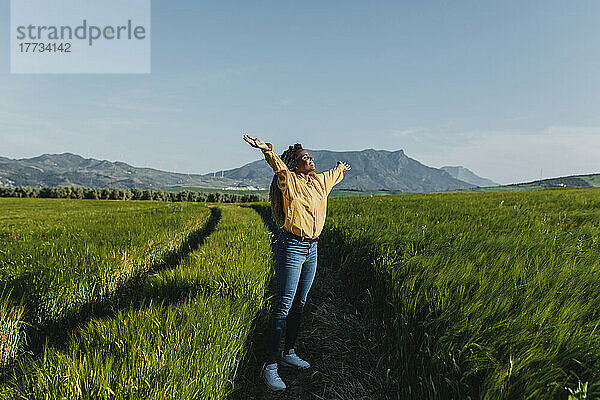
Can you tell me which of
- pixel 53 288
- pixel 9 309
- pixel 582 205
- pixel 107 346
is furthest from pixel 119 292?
pixel 582 205

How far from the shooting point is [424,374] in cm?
223

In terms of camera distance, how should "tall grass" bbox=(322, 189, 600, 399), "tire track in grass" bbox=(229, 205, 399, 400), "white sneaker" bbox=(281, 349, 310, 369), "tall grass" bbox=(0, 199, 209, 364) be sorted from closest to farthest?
"tall grass" bbox=(322, 189, 600, 399) → "tire track in grass" bbox=(229, 205, 399, 400) → "white sneaker" bbox=(281, 349, 310, 369) → "tall grass" bbox=(0, 199, 209, 364)

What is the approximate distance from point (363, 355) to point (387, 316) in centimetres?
82

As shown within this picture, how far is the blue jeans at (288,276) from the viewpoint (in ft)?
9.93

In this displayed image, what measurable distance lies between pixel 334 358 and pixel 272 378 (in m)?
0.88

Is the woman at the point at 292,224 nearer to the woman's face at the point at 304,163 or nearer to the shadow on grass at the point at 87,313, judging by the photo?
the woman's face at the point at 304,163

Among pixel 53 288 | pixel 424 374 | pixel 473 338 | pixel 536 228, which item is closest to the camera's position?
pixel 473 338

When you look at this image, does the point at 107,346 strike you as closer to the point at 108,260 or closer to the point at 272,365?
the point at 272,365

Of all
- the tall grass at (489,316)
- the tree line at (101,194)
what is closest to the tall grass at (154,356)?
the tall grass at (489,316)

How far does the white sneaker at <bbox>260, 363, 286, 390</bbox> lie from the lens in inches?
122

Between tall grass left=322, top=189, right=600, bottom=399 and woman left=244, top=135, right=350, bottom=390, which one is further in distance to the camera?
woman left=244, top=135, right=350, bottom=390

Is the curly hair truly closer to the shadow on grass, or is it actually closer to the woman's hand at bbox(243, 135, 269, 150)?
the woman's hand at bbox(243, 135, 269, 150)

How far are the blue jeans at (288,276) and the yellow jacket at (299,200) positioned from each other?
0.13m

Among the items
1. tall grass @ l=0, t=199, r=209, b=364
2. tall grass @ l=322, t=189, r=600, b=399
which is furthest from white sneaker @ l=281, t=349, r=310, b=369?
tall grass @ l=0, t=199, r=209, b=364
